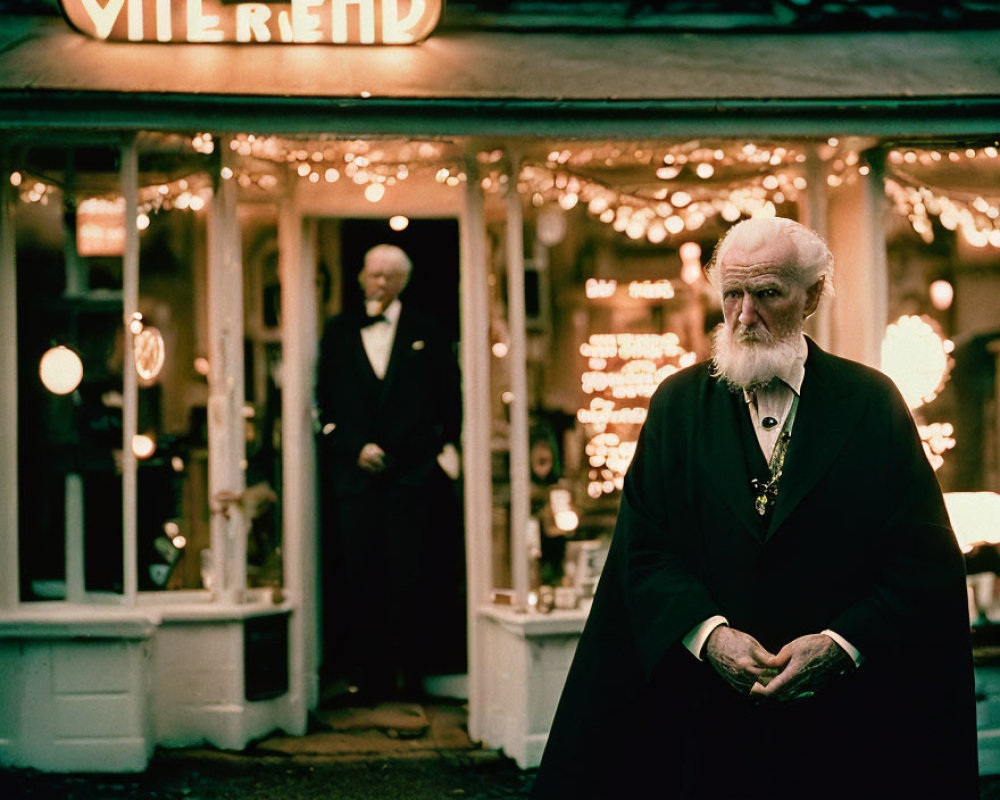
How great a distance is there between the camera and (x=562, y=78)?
589cm

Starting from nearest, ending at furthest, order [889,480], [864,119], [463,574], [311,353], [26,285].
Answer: [889,480] → [864,119] → [26,285] → [311,353] → [463,574]

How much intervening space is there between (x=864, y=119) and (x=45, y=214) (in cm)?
407

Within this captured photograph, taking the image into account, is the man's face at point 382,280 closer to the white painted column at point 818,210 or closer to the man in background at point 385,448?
the man in background at point 385,448

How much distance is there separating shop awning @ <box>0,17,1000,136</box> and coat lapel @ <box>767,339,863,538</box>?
2727mm

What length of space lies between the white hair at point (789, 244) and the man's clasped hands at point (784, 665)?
0.94 metres

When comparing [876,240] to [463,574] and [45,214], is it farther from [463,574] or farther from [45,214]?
[45,214]

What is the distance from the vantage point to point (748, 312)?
316 cm

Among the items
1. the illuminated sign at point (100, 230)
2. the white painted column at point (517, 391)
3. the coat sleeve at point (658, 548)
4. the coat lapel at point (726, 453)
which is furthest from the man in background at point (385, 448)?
the coat lapel at point (726, 453)

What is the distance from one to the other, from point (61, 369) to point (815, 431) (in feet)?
14.2

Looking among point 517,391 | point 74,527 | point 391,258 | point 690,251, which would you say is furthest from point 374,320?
point 74,527

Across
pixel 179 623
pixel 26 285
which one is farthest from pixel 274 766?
pixel 26 285

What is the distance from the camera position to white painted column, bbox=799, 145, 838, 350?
627cm

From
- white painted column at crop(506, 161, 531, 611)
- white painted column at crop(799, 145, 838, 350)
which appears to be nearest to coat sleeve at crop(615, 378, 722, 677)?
white painted column at crop(506, 161, 531, 611)

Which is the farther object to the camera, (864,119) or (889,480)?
(864,119)
